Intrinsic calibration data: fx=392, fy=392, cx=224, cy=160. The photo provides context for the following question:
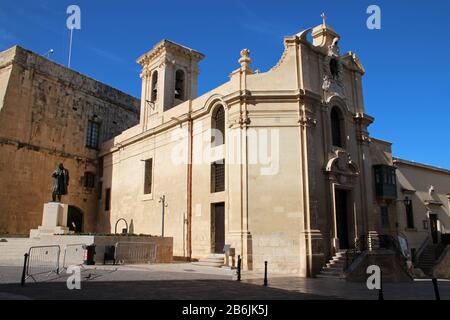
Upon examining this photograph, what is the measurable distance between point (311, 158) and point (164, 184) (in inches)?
356

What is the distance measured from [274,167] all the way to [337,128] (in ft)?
17.6

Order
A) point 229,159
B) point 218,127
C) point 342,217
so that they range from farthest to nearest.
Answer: point 218,127 → point 342,217 → point 229,159

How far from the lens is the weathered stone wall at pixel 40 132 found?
25.1 meters

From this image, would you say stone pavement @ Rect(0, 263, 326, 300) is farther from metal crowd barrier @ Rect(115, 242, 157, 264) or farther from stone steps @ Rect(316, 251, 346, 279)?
stone steps @ Rect(316, 251, 346, 279)

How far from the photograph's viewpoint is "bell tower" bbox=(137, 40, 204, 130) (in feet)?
85.0

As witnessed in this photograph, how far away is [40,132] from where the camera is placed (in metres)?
26.9

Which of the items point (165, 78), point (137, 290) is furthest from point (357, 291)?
point (165, 78)

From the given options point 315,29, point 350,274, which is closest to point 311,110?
point 315,29

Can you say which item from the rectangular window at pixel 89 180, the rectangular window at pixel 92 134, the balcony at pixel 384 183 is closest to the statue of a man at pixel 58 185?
the rectangular window at pixel 89 180

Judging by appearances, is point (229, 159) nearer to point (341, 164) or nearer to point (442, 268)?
point (341, 164)

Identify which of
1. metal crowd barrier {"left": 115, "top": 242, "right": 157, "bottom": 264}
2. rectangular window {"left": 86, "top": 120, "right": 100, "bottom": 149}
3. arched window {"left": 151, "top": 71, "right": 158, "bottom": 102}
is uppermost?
arched window {"left": 151, "top": 71, "right": 158, "bottom": 102}

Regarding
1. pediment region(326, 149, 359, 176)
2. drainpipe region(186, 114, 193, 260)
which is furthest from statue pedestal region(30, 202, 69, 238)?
pediment region(326, 149, 359, 176)

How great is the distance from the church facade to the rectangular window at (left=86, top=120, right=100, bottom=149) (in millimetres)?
6888
